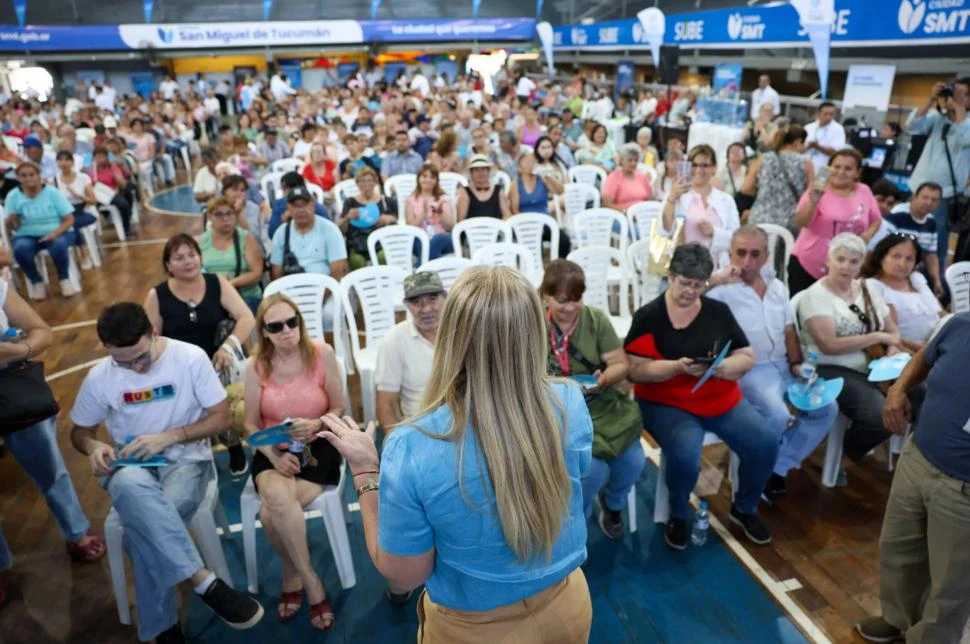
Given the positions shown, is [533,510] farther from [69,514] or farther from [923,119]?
[923,119]

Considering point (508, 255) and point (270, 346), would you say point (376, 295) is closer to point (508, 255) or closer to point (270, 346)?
point (508, 255)

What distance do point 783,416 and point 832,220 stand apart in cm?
179

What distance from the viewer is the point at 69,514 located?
2887mm

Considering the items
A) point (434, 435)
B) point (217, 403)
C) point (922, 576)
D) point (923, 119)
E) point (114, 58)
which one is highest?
point (114, 58)

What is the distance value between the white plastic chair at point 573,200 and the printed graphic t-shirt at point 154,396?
13.5ft

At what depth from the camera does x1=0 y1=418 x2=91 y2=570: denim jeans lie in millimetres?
2758

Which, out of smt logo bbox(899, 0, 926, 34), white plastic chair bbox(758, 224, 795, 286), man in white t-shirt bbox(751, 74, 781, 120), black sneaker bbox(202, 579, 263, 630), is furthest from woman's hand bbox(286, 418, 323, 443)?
man in white t-shirt bbox(751, 74, 781, 120)

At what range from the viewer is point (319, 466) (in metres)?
2.65

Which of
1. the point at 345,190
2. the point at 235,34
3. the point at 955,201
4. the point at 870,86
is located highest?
the point at 235,34

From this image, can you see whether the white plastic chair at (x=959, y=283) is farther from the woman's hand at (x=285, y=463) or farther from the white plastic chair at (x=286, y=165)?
the white plastic chair at (x=286, y=165)

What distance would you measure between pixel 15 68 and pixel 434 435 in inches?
909

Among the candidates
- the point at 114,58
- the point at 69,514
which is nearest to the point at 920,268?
the point at 69,514

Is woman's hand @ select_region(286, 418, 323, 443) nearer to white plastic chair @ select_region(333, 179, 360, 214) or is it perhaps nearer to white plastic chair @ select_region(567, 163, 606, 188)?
white plastic chair @ select_region(333, 179, 360, 214)

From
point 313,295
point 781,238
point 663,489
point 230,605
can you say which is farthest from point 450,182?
point 230,605
